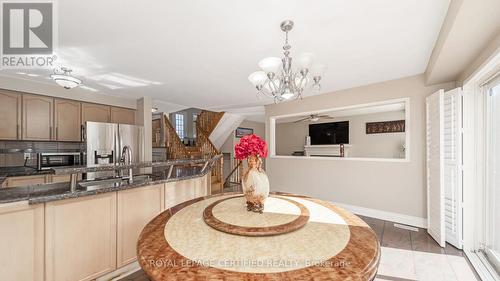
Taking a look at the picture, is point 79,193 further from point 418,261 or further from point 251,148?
point 418,261

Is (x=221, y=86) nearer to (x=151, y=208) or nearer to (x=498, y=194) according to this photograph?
(x=151, y=208)

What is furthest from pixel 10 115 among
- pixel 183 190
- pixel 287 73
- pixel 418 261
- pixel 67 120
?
pixel 418 261

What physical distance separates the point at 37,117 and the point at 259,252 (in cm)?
437

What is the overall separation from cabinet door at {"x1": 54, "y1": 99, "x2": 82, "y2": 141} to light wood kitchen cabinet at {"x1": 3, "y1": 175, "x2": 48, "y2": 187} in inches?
30.1

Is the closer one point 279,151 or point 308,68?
point 308,68

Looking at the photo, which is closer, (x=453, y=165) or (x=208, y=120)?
(x=453, y=165)

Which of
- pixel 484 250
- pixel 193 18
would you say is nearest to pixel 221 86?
pixel 193 18

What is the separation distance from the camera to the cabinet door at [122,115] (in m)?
4.17

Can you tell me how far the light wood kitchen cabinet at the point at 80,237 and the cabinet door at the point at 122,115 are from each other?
3.01 metres

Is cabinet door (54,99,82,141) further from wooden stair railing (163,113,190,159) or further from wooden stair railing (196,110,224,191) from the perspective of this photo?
wooden stair railing (196,110,224,191)

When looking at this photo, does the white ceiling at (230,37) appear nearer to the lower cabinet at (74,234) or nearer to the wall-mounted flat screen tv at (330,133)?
the lower cabinet at (74,234)

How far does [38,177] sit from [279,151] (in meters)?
6.91

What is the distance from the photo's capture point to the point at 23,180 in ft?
9.48

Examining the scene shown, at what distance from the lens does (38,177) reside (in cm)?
300
